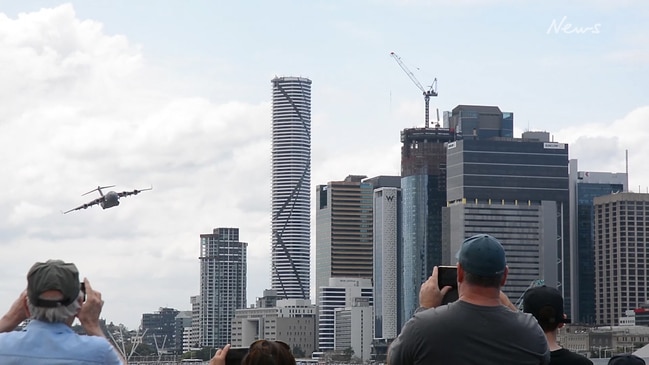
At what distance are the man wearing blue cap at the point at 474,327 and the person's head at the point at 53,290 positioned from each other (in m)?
1.89

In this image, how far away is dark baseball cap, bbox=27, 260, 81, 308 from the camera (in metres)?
7.95

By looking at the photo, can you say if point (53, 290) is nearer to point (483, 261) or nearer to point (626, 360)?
point (483, 261)

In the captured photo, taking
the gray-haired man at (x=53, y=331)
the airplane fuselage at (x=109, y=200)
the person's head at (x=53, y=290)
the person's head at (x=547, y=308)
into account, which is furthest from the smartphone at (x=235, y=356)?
the airplane fuselage at (x=109, y=200)

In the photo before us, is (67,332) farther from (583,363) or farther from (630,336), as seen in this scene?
(630,336)

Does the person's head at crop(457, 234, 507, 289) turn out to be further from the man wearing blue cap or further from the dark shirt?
the dark shirt

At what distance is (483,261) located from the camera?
8555mm

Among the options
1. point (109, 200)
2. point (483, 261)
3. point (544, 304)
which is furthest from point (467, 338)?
point (109, 200)

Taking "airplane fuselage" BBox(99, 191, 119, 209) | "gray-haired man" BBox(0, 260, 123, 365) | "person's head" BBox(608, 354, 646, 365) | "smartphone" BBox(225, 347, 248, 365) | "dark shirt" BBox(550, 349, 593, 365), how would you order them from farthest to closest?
"airplane fuselage" BBox(99, 191, 119, 209)
"person's head" BBox(608, 354, 646, 365)
"dark shirt" BBox(550, 349, 593, 365)
"smartphone" BBox(225, 347, 248, 365)
"gray-haired man" BBox(0, 260, 123, 365)

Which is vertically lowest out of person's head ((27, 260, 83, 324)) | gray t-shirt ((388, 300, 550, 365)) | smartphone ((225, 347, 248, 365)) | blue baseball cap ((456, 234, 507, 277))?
smartphone ((225, 347, 248, 365))

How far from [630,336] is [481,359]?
192731 millimetres

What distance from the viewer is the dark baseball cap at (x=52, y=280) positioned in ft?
26.1

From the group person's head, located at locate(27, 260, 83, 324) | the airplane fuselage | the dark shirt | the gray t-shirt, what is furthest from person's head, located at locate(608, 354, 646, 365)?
the airplane fuselage

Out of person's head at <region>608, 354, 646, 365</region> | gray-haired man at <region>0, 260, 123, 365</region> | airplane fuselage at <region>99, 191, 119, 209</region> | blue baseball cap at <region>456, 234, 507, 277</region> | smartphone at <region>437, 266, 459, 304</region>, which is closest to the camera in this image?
gray-haired man at <region>0, 260, 123, 365</region>

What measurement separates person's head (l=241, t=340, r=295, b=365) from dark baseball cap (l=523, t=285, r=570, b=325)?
2184mm
